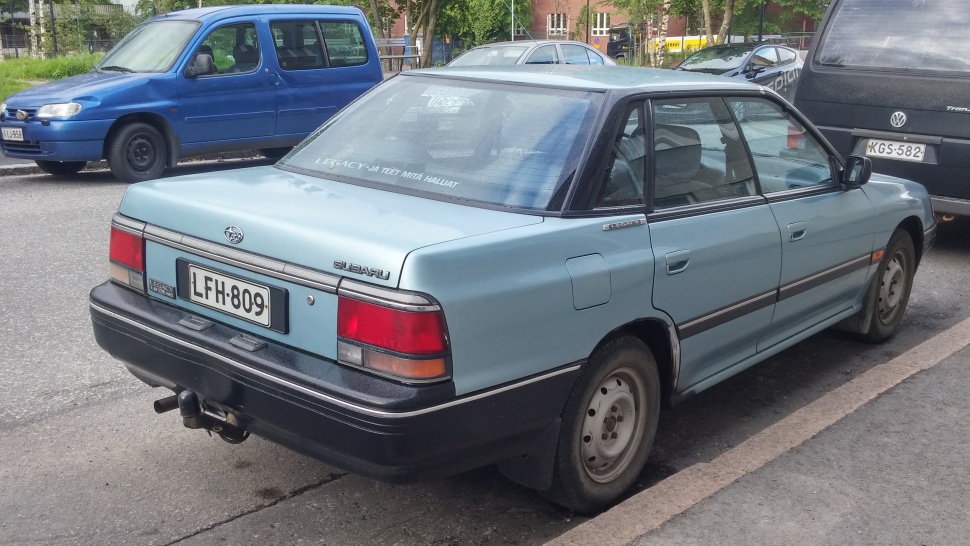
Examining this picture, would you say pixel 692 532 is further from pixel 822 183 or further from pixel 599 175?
pixel 822 183

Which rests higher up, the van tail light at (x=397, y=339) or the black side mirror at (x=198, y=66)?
the black side mirror at (x=198, y=66)

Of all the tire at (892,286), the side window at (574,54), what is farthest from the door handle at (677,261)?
the side window at (574,54)

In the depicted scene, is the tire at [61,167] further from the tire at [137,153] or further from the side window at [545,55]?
the side window at [545,55]

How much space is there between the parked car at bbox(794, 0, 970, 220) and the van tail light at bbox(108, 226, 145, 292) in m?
5.97

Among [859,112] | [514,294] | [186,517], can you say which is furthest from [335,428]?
[859,112]

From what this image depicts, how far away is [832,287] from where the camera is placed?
495 centimetres

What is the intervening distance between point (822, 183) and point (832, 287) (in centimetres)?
51

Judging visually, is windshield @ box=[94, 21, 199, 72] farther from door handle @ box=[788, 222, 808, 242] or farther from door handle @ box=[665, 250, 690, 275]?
door handle @ box=[665, 250, 690, 275]

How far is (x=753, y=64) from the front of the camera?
18.8 metres

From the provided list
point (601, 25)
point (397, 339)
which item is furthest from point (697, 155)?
point (601, 25)

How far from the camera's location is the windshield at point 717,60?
18.6 meters

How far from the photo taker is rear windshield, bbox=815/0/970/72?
762 centimetres

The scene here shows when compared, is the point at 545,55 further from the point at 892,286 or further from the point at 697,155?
the point at 697,155

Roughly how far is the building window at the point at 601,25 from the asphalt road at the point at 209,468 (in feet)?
202
